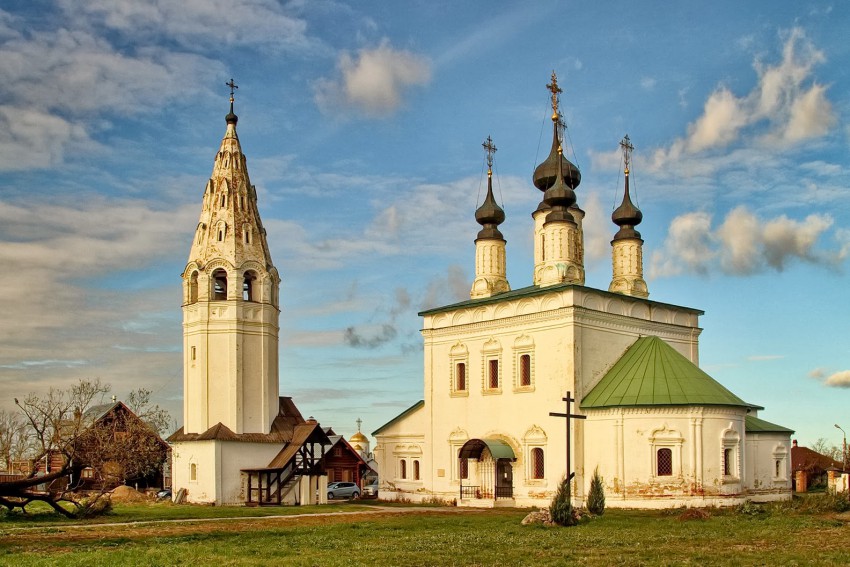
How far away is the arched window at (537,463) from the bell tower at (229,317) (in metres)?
10.1

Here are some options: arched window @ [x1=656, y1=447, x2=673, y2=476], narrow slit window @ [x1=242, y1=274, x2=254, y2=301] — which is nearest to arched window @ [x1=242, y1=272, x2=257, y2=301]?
narrow slit window @ [x1=242, y1=274, x2=254, y2=301]

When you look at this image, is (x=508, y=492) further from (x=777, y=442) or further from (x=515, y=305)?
(x=777, y=442)

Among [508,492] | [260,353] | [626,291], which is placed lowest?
[508,492]

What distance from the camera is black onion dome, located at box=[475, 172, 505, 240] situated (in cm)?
3519

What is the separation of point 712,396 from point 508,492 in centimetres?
769


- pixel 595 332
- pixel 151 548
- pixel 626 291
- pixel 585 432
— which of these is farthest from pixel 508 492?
pixel 151 548

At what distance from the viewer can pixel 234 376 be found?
32.6 meters

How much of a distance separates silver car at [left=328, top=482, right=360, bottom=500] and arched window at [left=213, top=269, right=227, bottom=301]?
10.1 meters

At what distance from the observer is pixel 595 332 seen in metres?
29.4

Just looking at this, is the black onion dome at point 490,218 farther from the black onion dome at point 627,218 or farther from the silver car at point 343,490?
the silver car at point 343,490

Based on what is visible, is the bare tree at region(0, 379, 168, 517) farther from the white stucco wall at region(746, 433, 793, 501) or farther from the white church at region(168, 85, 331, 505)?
the white stucco wall at region(746, 433, 793, 501)

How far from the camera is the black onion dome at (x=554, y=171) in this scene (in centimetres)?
3359

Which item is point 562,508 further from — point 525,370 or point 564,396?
point 525,370

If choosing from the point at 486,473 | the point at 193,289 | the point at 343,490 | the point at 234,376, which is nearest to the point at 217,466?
the point at 234,376
